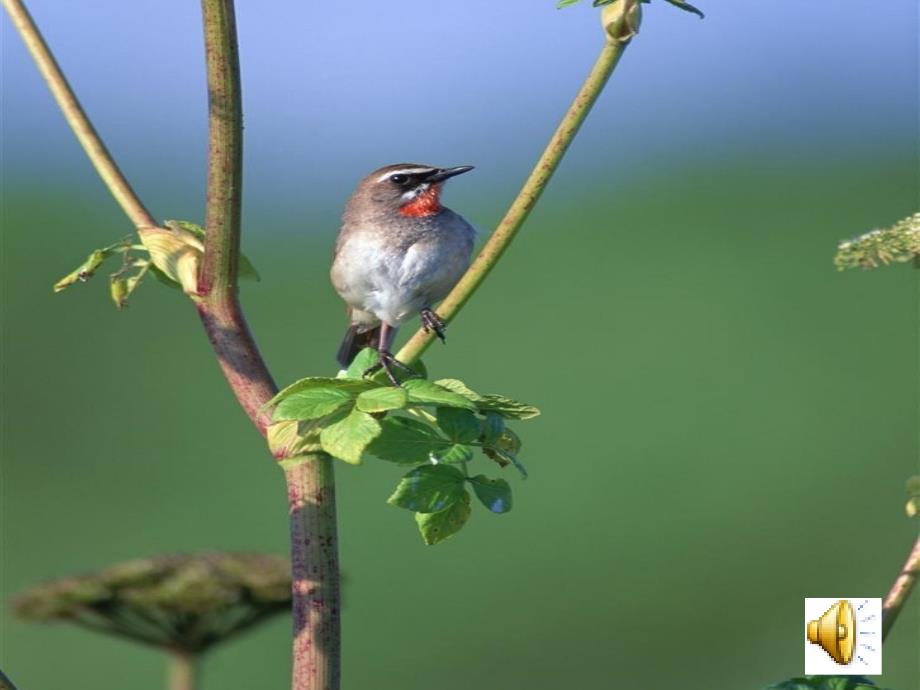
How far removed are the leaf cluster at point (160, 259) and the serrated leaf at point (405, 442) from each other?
39 cm

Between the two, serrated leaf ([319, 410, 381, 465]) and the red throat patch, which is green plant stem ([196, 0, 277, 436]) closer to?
serrated leaf ([319, 410, 381, 465])

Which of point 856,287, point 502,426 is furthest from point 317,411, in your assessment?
point 856,287

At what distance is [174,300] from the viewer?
10.1 m

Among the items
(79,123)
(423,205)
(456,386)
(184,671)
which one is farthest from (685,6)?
(423,205)

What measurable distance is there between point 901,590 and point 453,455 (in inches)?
22.5

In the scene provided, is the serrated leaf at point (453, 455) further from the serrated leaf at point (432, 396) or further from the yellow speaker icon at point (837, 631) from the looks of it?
the yellow speaker icon at point (837, 631)

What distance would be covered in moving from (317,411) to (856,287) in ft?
26.8

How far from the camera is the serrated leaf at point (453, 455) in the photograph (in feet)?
5.87

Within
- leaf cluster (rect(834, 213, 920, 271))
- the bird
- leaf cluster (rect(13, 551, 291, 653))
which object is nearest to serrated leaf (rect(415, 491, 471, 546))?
leaf cluster (rect(834, 213, 920, 271))

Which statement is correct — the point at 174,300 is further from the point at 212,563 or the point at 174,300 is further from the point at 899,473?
the point at 212,563

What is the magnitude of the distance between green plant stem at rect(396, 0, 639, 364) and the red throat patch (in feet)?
8.25

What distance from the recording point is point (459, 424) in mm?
1848

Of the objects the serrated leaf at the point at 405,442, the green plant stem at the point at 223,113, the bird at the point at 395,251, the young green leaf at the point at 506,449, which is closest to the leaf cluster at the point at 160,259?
the green plant stem at the point at 223,113

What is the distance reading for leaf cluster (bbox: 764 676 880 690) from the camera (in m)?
1.73
